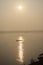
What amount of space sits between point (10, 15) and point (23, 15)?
0.37ft

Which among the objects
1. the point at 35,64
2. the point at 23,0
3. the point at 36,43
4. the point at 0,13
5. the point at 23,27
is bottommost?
the point at 35,64

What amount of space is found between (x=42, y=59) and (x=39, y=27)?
278mm

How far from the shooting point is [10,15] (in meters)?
1.34

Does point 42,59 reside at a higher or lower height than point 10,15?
lower

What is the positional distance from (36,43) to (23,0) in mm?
389

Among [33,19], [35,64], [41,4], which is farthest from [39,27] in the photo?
[35,64]

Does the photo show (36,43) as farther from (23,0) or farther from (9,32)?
(23,0)

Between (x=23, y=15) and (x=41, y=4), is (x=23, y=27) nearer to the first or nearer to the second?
(x=23, y=15)

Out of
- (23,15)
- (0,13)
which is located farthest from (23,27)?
(0,13)

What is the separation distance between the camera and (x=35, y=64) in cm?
130

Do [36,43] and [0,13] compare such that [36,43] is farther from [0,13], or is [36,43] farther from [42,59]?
[0,13]

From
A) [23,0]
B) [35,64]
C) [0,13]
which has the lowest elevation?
[35,64]

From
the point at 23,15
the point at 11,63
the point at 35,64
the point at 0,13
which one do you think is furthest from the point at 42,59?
the point at 0,13

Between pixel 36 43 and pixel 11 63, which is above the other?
pixel 36 43
